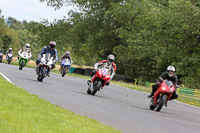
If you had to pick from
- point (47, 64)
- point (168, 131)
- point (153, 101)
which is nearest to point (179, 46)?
point (47, 64)

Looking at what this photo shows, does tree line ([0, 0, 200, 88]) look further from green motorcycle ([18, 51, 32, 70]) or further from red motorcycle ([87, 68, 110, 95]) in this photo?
red motorcycle ([87, 68, 110, 95])

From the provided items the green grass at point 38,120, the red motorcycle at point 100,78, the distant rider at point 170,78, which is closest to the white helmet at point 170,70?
the distant rider at point 170,78

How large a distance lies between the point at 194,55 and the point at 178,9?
147 inches

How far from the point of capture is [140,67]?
195 feet

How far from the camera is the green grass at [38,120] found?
674 cm

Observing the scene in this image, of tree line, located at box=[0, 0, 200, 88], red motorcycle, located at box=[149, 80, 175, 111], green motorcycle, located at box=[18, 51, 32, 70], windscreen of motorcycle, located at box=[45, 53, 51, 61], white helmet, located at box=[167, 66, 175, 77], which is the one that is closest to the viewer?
red motorcycle, located at box=[149, 80, 175, 111]

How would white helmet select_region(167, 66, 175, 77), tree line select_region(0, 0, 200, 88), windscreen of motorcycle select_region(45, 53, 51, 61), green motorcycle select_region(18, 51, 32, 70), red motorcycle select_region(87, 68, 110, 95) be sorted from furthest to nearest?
tree line select_region(0, 0, 200, 88)
green motorcycle select_region(18, 51, 32, 70)
windscreen of motorcycle select_region(45, 53, 51, 61)
red motorcycle select_region(87, 68, 110, 95)
white helmet select_region(167, 66, 175, 77)

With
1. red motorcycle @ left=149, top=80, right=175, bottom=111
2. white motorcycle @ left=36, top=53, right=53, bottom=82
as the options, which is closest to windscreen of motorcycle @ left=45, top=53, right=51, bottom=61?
white motorcycle @ left=36, top=53, right=53, bottom=82

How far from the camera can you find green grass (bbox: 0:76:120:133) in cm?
674

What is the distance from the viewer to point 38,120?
7.64m

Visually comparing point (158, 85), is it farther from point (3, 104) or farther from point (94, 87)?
point (3, 104)

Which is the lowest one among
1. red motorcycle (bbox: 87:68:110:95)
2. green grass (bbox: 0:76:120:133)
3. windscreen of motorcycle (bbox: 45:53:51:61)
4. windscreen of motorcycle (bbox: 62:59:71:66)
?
green grass (bbox: 0:76:120:133)

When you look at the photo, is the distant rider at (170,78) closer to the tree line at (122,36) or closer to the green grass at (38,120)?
the green grass at (38,120)

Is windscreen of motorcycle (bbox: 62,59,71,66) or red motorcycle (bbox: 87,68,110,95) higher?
windscreen of motorcycle (bbox: 62,59,71,66)
